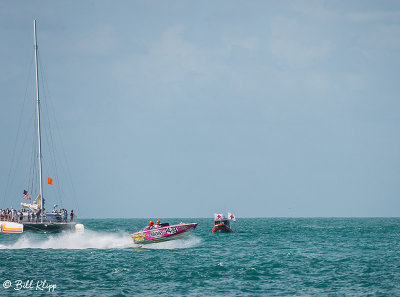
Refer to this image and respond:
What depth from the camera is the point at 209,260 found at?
1724 inches

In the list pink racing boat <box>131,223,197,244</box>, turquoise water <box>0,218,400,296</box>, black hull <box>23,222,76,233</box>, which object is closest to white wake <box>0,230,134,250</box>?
black hull <box>23,222,76,233</box>

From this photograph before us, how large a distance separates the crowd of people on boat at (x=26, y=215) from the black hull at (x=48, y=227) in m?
2.86

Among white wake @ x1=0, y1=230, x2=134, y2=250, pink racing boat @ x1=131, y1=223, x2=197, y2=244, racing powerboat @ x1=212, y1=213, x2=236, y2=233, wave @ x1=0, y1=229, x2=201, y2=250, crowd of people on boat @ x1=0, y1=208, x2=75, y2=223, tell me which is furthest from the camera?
racing powerboat @ x1=212, y1=213, x2=236, y2=233

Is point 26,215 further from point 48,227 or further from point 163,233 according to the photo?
point 163,233

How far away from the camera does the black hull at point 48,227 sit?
6184cm

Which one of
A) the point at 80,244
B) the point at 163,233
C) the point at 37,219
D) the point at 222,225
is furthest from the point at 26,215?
the point at 222,225

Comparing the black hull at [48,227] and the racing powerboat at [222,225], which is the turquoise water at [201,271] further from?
the racing powerboat at [222,225]

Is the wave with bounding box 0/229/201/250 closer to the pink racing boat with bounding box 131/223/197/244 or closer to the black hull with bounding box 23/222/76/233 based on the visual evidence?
the black hull with bounding box 23/222/76/233

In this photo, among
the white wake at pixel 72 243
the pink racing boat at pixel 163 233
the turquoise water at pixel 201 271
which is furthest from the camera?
the white wake at pixel 72 243

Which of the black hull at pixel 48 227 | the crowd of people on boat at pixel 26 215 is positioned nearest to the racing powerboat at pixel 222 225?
the crowd of people on boat at pixel 26 215

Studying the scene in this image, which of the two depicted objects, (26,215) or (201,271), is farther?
(26,215)

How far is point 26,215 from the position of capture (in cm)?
A: 6825

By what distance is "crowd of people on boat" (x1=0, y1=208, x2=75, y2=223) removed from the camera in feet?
216

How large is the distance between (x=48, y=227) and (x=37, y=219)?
133 inches
